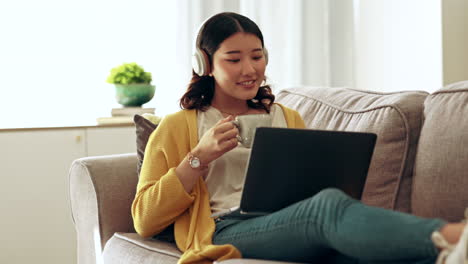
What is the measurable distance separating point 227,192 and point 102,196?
0.44 m

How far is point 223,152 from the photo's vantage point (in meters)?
1.70

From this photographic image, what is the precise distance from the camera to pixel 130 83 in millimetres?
3125

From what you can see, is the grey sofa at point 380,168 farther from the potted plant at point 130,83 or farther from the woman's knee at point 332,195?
the potted plant at point 130,83

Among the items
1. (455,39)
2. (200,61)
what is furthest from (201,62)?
(455,39)

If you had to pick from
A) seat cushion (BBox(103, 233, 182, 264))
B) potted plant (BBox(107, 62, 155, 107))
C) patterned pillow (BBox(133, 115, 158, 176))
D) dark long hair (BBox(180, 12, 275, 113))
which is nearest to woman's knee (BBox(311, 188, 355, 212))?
seat cushion (BBox(103, 233, 182, 264))

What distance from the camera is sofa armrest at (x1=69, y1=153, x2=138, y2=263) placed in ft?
6.73

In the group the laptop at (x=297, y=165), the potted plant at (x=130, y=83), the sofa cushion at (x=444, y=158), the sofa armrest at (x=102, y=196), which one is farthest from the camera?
the potted plant at (x=130, y=83)

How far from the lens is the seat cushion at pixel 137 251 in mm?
1762

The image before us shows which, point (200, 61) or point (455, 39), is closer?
point (200, 61)

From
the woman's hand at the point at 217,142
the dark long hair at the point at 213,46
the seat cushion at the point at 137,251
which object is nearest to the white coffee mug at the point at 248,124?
the woman's hand at the point at 217,142

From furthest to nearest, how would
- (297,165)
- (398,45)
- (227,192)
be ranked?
(398,45), (227,192), (297,165)

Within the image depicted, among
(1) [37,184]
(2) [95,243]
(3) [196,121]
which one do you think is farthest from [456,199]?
(1) [37,184]

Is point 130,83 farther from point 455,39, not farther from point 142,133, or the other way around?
point 455,39

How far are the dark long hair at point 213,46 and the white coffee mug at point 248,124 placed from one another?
231 millimetres
